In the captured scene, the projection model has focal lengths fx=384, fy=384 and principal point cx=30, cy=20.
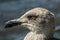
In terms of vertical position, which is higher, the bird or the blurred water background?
the blurred water background

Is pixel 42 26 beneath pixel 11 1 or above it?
beneath

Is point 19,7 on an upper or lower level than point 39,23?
upper

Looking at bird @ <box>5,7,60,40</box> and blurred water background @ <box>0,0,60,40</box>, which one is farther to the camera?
blurred water background @ <box>0,0,60,40</box>

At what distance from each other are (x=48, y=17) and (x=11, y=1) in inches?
259

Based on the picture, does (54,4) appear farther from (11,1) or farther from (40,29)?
(40,29)

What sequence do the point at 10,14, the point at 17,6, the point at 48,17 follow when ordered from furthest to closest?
the point at 17,6, the point at 10,14, the point at 48,17

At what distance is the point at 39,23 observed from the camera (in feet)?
19.8

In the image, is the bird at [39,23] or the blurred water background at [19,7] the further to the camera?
the blurred water background at [19,7]

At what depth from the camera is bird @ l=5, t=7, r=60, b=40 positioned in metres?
5.92

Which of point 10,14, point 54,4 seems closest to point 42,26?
point 10,14

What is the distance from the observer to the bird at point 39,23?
5.92 m

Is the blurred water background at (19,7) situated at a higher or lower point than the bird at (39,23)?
higher

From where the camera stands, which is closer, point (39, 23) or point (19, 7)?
point (39, 23)

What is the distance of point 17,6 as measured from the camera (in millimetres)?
11852
